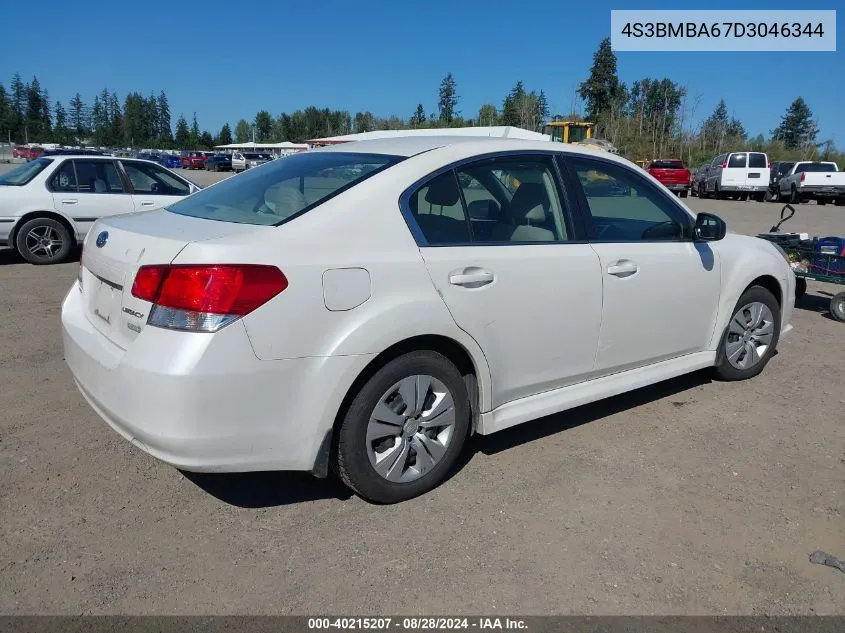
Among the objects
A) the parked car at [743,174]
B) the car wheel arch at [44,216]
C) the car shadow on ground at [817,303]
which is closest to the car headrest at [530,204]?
the car shadow on ground at [817,303]

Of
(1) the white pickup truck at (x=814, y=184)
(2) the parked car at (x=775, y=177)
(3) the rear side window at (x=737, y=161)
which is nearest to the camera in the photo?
(1) the white pickup truck at (x=814, y=184)

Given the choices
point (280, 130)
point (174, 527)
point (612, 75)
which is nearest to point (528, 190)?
point (174, 527)

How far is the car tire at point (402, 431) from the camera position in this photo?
297 cm

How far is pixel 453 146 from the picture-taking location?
3.50 m

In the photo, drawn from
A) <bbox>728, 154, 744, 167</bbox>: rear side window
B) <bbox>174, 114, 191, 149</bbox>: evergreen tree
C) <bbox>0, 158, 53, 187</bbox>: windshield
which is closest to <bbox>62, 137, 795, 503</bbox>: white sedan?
<bbox>0, 158, 53, 187</bbox>: windshield

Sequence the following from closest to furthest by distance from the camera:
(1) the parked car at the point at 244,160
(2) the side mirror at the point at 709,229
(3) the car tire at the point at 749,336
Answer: (2) the side mirror at the point at 709,229 → (3) the car tire at the point at 749,336 → (1) the parked car at the point at 244,160

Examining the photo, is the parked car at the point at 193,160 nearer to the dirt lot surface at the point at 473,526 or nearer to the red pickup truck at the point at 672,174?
the red pickup truck at the point at 672,174

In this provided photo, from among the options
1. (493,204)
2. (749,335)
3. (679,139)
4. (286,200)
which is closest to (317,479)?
(286,200)

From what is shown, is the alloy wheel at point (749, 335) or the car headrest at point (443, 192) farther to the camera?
the alloy wheel at point (749, 335)

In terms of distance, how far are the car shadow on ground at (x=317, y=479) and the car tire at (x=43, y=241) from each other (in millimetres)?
7420

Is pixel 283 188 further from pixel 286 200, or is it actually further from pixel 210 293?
pixel 210 293

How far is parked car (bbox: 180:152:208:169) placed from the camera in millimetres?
64875

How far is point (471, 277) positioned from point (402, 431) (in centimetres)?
78

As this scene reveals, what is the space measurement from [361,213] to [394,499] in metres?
1.31
